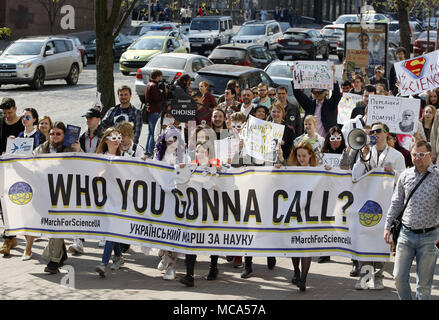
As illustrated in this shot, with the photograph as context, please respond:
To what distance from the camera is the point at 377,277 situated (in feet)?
30.9

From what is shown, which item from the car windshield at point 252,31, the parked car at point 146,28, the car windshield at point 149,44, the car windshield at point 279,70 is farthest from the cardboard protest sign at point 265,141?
the parked car at point 146,28

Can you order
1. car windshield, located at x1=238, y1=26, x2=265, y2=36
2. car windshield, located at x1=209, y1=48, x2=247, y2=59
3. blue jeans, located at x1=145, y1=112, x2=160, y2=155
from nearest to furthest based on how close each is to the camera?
blue jeans, located at x1=145, y1=112, x2=160, y2=155 < car windshield, located at x1=209, y1=48, x2=247, y2=59 < car windshield, located at x1=238, y1=26, x2=265, y2=36

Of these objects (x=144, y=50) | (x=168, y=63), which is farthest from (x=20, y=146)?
(x=144, y=50)

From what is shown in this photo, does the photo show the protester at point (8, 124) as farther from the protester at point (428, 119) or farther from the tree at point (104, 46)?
the protester at point (428, 119)

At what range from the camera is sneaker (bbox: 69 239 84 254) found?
35.6 feet

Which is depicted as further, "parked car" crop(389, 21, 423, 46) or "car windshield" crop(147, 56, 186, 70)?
"parked car" crop(389, 21, 423, 46)

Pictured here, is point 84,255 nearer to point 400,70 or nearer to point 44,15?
point 400,70

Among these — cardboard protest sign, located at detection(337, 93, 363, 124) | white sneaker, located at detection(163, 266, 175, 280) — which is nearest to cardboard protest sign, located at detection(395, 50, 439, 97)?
cardboard protest sign, located at detection(337, 93, 363, 124)

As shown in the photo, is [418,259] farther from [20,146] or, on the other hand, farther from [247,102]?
[247,102]

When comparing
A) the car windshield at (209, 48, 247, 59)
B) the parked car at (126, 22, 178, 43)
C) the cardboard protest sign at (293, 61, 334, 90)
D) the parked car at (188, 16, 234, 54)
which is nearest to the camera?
the cardboard protest sign at (293, 61, 334, 90)

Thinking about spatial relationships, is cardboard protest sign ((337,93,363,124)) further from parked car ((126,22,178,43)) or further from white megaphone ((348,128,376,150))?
parked car ((126,22,178,43))

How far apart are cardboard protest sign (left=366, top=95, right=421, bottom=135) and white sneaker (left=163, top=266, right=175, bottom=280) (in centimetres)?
337

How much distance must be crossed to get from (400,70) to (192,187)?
5.45m

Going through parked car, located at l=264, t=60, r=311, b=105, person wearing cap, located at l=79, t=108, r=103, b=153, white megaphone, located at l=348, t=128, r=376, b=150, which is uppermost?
white megaphone, located at l=348, t=128, r=376, b=150
